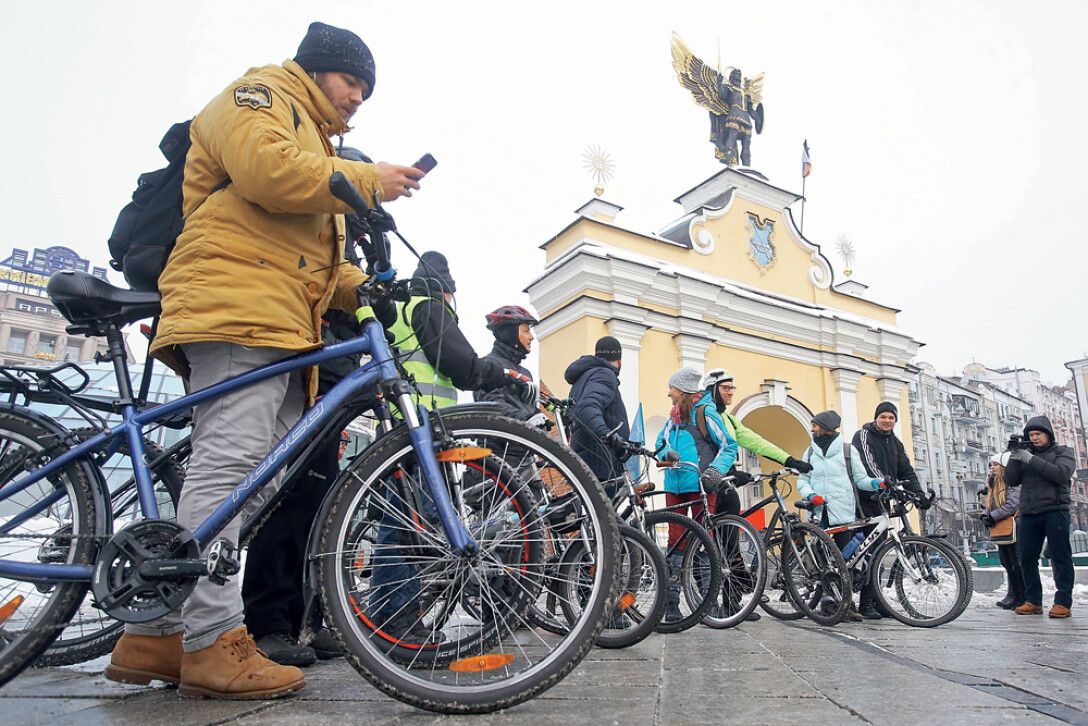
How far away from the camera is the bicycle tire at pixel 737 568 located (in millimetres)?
4352

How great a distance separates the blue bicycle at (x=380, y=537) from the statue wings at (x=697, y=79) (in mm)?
19439

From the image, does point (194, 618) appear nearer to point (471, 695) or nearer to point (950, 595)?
point (471, 695)

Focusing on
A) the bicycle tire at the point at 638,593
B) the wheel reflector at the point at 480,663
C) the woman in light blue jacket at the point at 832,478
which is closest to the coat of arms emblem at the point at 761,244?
the woman in light blue jacket at the point at 832,478

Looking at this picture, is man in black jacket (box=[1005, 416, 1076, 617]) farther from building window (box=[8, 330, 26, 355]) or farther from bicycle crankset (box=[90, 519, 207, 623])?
building window (box=[8, 330, 26, 355])

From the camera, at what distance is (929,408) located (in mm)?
59938

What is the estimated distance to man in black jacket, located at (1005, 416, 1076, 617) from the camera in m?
5.57

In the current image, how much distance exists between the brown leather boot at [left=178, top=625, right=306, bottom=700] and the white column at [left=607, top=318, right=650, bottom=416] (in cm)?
1263

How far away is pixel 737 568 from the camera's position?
448 centimetres

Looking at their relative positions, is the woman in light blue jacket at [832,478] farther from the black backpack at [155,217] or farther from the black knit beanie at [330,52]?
the black backpack at [155,217]

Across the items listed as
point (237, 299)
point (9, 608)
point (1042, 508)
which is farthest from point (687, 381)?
point (9, 608)

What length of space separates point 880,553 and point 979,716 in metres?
3.68

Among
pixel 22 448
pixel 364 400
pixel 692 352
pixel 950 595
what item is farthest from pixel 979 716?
pixel 692 352

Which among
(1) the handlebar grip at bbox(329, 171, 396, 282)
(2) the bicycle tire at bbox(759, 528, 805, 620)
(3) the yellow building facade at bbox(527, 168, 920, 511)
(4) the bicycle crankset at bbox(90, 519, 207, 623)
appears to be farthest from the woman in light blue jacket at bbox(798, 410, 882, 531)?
(3) the yellow building facade at bbox(527, 168, 920, 511)

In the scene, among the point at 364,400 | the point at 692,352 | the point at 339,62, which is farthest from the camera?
the point at 692,352
